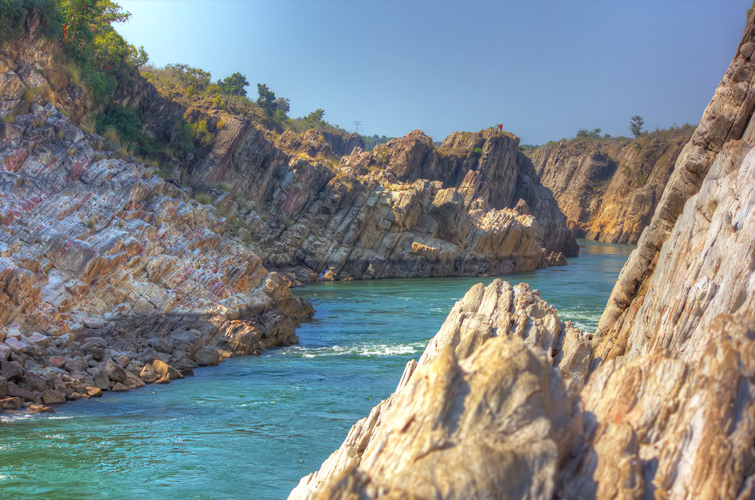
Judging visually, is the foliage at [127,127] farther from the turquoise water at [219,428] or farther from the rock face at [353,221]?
the turquoise water at [219,428]

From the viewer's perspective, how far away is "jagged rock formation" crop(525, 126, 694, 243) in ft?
344

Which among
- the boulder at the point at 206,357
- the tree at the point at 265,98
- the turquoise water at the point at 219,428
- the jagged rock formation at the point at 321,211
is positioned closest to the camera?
the turquoise water at the point at 219,428

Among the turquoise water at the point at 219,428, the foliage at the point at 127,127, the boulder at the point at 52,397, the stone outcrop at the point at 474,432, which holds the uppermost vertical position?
the foliage at the point at 127,127

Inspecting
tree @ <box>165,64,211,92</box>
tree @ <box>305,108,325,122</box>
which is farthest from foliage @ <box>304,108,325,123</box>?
tree @ <box>165,64,211,92</box>

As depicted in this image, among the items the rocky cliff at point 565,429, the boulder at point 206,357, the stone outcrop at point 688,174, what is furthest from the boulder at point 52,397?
the rocky cliff at point 565,429

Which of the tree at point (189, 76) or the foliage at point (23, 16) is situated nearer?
the foliage at point (23, 16)

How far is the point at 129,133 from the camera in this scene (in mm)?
47281

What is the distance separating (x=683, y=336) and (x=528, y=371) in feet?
17.7

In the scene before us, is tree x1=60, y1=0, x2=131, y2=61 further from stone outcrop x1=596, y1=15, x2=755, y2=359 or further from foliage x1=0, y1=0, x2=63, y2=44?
stone outcrop x1=596, y1=15, x2=755, y2=359

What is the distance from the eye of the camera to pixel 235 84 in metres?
99.2

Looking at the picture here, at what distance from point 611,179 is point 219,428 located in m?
116

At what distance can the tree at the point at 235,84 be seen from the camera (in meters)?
96.0

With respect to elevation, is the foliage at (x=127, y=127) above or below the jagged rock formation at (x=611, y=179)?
below

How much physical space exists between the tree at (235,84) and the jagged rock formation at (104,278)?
6764 cm
